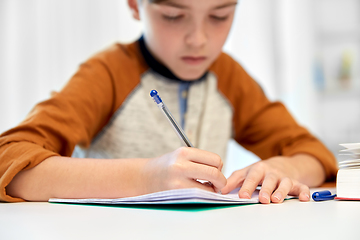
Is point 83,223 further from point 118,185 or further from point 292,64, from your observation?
→ point 292,64

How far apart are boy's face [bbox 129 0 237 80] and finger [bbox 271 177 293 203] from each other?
0.34 meters

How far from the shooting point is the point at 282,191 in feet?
1.63

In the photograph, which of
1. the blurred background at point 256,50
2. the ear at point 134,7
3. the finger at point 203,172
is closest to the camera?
the finger at point 203,172

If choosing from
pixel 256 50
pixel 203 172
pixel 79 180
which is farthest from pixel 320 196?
pixel 256 50

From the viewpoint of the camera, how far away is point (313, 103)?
1.97m

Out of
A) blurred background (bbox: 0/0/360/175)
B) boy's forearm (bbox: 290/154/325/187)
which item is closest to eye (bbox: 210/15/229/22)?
boy's forearm (bbox: 290/154/325/187)

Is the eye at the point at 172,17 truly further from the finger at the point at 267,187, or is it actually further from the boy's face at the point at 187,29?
the finger at the point at 267,187

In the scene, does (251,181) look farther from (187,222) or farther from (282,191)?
(187,222)

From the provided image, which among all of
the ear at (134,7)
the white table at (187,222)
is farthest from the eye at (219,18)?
the white table at (187,222)

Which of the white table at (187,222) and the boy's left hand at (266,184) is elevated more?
the white table at (187,222)

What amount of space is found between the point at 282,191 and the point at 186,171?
0.15 meters

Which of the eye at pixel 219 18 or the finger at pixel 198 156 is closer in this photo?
the finger at pixel 198 156

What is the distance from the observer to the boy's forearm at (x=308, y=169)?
703mm

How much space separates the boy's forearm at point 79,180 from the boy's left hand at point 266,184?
0.14 m
